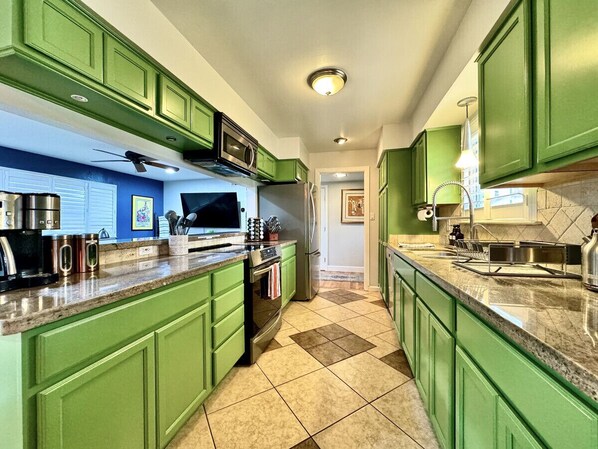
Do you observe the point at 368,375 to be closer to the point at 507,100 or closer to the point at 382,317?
the point at 382,317

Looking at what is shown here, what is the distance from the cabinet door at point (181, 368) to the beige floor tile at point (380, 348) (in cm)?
141

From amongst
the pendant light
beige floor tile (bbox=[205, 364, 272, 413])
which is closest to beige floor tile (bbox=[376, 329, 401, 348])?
beige floor tile (bbox=[205, 364, 272, 413])

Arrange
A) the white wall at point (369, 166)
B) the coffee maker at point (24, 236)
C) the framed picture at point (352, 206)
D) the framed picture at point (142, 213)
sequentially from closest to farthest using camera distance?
the coffee maker at point (24, 236) → the framed picture at point (142, 213) → the white wall at point (369, 166) → the framed picture at point (352, 206)

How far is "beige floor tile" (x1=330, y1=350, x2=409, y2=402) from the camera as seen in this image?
1728 millimetres

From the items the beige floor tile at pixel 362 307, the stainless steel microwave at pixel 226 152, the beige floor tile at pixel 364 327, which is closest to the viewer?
the stainless steel microwave at pixel 226 152

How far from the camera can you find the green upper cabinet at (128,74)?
123 centimetres

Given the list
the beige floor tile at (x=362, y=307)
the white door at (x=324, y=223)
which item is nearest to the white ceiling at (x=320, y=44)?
the beige floor tile at (x=362, y=307)

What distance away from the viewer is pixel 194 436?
4.39 feet

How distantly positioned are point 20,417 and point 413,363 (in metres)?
1.91

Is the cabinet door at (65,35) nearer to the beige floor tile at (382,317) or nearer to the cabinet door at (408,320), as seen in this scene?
the cabinet door at (408,320)

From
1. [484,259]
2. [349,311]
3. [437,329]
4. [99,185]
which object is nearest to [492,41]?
[484,259]

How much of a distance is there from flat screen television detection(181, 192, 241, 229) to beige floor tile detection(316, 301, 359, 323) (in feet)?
5.25

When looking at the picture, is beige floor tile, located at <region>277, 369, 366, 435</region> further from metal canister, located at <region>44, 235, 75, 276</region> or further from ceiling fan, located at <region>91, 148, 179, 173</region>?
ceiling fan, located at <region>91, 148, 179, 173</region>

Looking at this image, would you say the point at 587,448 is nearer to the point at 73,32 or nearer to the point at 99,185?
the point at 73,32
